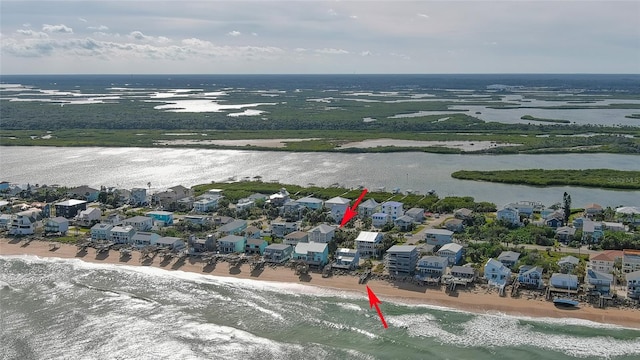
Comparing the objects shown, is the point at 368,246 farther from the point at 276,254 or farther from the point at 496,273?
the point at 496,273

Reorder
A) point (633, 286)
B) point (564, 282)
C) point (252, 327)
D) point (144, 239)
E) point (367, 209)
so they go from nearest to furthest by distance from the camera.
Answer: point (252, 327), point (633, 286), point (564, 282), point (144, 239), point (367, 209)

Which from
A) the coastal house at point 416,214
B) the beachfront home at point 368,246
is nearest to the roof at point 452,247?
the beachfront home at point 368,246

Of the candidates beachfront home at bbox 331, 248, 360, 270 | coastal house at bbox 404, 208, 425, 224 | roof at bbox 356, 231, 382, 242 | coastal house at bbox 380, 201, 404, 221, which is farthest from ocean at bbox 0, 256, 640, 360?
coastal house at bbox 404, 208, 425, 224

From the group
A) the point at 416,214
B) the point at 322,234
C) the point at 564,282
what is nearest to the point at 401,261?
the point at 322,234

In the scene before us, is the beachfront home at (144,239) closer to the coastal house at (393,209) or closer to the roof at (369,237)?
the roof at (369,237)

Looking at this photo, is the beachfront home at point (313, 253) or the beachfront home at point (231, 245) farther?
the beachfront home at point (231, 245)

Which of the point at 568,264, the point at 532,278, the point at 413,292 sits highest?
the point at 568,264

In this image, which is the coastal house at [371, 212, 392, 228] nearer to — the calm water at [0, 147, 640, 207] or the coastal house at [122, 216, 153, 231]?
the calm water at [0, 147, 640, 207]
